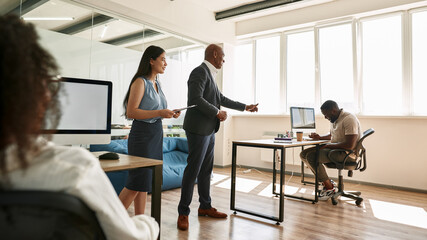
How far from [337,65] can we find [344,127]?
2038mm

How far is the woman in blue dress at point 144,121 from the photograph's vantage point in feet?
6.48


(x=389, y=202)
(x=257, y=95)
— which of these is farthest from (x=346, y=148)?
(x=257, y=95)

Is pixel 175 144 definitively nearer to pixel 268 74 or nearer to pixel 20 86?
pixel 268 74

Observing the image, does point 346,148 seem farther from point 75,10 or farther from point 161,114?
point 75,10

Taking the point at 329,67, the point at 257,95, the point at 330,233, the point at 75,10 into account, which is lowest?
the point at 330,233

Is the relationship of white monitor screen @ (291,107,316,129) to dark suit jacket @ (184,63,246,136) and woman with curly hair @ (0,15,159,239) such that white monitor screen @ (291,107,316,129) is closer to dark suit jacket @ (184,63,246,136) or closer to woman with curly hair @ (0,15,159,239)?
dark suit jacket @ (184,63,246,136)

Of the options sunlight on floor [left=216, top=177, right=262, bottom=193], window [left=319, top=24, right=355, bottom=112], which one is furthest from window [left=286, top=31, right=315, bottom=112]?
sunlight on floor [left=216, top=177, right=262, bottom=193]

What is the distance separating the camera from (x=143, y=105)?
207 centimetres

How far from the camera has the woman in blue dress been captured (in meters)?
1.97

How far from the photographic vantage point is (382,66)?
4660 mm

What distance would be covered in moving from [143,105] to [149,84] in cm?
16

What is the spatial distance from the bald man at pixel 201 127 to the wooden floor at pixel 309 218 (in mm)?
206

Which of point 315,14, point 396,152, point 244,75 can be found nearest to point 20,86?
point 396,152

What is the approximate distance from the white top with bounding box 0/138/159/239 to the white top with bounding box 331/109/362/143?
3222 mm
